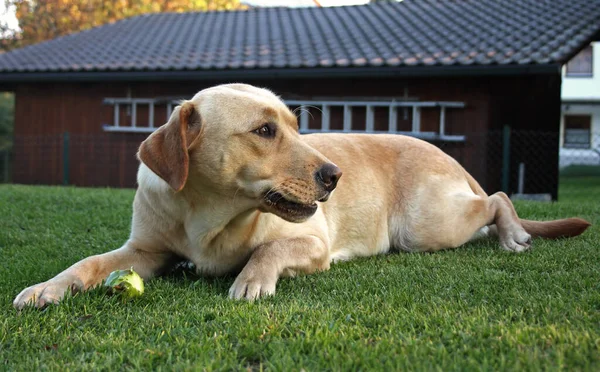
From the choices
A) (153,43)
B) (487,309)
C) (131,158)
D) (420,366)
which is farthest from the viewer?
(153,43)

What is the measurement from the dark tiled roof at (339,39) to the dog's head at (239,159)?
9.02 metres

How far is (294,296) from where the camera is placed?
298 centimetres

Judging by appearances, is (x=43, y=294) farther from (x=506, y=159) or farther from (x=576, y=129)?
(x=576, y=129)

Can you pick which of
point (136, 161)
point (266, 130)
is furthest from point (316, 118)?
point (266, 130)

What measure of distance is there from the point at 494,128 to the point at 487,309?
33.2 feet

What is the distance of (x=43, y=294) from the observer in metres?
2.88

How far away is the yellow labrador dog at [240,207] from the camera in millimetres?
3092

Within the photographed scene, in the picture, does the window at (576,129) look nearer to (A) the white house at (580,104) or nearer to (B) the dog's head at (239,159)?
(A) the white house at (580,104)

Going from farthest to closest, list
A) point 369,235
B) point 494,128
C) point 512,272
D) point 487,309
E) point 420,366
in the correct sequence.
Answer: point 494,128
point 369,235
point 512,272
point 487,309
point 420,366

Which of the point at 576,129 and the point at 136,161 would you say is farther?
the point at 576,129

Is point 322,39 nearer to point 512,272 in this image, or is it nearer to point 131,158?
point 131,158

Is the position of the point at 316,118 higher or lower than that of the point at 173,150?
lower

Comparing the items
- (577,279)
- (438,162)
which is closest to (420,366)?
(577,279)

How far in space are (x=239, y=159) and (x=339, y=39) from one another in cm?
1179
